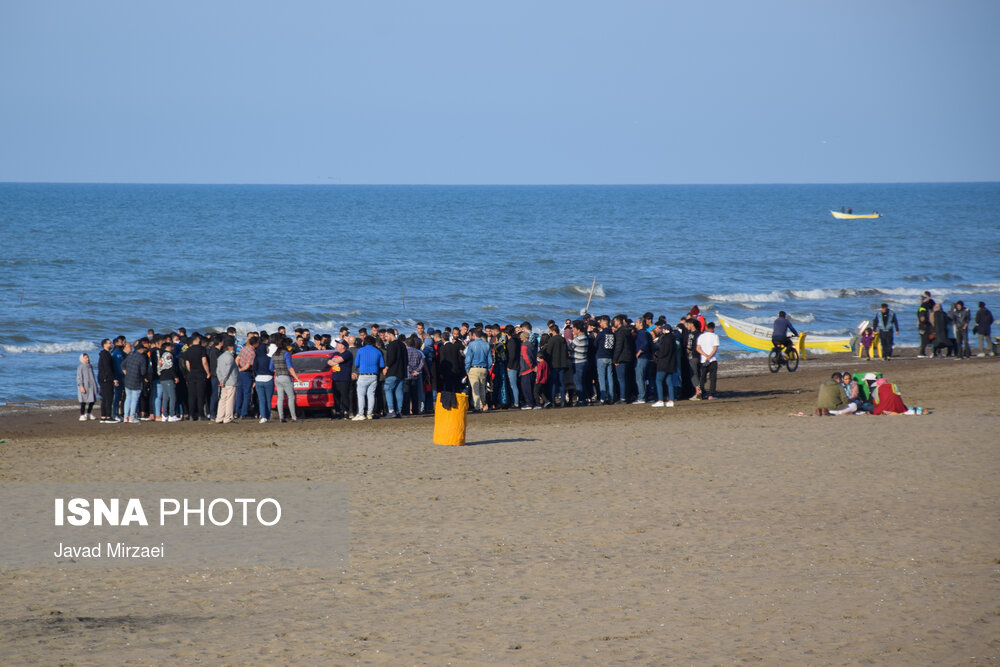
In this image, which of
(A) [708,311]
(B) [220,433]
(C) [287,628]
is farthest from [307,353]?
(A) [708,311]

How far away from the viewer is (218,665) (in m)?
7.01

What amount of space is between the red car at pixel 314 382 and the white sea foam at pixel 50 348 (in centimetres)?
1756

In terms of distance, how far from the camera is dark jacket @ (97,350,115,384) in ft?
61.6

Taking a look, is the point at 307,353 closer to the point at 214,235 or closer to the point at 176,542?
the point at 176,542

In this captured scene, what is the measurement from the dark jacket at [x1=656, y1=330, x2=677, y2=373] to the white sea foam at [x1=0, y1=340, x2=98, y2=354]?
70.8ft

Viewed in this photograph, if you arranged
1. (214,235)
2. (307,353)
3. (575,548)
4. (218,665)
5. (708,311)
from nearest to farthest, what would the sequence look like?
(218,665)
(575,548)
(307,353)
(708,311)
(214,235)

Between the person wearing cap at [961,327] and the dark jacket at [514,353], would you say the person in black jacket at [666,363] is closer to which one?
the dark jacket at [514,353]

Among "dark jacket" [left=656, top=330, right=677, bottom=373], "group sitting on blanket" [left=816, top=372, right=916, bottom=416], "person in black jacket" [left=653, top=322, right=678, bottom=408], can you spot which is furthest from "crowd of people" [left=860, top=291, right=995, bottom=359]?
"dark jacket" [left=656, top=330, right=677, bottom=373]

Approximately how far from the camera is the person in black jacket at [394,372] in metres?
18.1

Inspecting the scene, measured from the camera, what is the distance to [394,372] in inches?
724

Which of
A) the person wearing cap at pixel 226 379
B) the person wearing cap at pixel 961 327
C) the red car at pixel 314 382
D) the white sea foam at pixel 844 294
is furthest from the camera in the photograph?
the white sea foam at pixel 844 294

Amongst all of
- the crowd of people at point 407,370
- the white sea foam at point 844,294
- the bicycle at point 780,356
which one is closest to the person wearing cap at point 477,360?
the crowd of people at point 407,370

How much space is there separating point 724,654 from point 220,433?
1181 centimetres

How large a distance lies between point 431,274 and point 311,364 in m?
44.2
